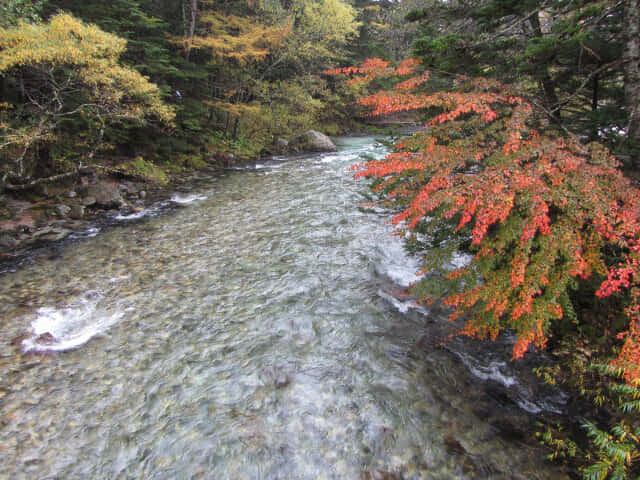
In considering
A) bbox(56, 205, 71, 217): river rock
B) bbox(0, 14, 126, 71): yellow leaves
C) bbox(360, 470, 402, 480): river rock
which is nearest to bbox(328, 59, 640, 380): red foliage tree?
bbox(360, 470, 402, 480): river rock

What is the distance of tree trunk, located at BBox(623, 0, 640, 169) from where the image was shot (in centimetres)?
357

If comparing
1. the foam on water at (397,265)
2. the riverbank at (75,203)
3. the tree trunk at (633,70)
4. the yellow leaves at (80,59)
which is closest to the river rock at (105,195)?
the riverbank at (75,203)

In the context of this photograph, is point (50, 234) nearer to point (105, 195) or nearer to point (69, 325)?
point (105, 195)

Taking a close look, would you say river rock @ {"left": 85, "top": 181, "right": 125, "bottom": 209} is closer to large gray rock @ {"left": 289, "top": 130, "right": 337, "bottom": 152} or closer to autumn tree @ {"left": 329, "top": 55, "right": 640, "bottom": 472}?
autumn tree @ {"left": 329, "top": 55, "right": 640, "bottom": 472}

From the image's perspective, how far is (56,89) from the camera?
744cm

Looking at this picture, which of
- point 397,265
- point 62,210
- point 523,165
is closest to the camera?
point 523,165

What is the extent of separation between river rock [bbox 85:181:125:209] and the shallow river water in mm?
3004

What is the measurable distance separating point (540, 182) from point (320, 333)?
3.11m

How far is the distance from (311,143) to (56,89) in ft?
45.0

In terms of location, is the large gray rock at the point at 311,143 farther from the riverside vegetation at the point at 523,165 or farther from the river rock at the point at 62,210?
the river rock at the point at 62,210

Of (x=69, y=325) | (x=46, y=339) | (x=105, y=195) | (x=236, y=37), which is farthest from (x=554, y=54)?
(x=236, y=37)

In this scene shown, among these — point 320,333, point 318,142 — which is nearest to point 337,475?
point 320,333

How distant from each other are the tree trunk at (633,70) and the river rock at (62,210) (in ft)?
36.6

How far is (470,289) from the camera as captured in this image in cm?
333
